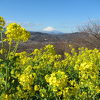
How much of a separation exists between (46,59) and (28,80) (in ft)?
9.74

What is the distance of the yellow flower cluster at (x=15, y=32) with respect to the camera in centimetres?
442

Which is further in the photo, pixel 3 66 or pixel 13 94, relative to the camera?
pixel 3 66

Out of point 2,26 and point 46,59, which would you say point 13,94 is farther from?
→ point 46,59

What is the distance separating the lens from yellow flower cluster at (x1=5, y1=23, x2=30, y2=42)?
4417 millimetres

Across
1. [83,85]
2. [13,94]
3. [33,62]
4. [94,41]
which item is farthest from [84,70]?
[94,41]

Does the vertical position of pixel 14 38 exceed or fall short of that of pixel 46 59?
it exceeds it

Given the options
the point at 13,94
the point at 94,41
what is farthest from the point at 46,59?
the point at 94,41

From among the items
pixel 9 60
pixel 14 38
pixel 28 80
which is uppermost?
pixel 14 38

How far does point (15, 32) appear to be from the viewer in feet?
14.5

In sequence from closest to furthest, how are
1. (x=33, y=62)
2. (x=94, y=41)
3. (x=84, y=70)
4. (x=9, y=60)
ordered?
1. (x=84, y=70)
2. (x=9, y=60)
3. (x=33, y=62)
4. (x=94, y=41)

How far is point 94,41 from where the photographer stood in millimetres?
19016

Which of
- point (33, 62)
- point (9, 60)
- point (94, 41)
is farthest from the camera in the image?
point (94, 41)

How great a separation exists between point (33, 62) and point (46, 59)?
1.25ft

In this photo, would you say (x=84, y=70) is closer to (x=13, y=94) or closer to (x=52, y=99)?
(x=52, y=99)
